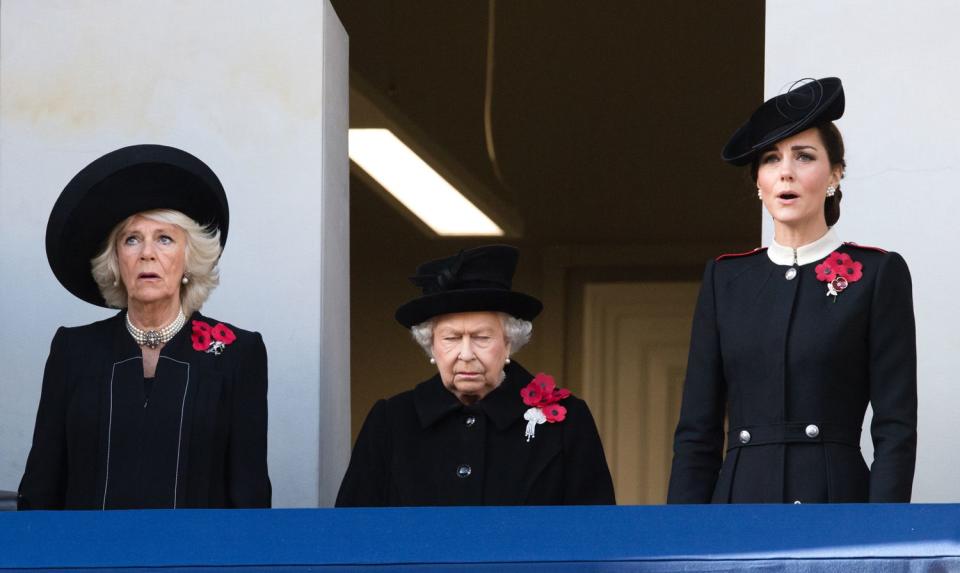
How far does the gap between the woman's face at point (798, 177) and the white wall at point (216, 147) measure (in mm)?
1626

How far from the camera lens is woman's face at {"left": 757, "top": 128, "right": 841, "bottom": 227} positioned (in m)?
3.81

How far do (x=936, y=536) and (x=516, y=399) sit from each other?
1537mm

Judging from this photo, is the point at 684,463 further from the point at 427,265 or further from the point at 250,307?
the point at 250,307

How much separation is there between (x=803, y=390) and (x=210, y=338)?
1.34m

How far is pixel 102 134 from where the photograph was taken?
5203mm

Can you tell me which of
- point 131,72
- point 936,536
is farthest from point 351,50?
point 936,536

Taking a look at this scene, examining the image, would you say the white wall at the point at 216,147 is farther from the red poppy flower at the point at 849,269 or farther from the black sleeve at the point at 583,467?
the red poppy flower at the point at 849,269

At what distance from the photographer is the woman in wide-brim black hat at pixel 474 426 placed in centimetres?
437

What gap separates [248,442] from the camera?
4.07 metres

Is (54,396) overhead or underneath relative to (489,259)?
underneath

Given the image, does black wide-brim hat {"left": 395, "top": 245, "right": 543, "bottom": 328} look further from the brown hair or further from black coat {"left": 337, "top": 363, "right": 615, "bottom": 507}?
the brown hair

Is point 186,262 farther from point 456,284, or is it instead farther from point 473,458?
point 473,458

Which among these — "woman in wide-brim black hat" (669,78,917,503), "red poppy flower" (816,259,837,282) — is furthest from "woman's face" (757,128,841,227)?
"red poppy flower" (816,259,837,282)

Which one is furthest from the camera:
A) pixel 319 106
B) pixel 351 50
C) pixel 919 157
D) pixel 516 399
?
pixel 351 50
